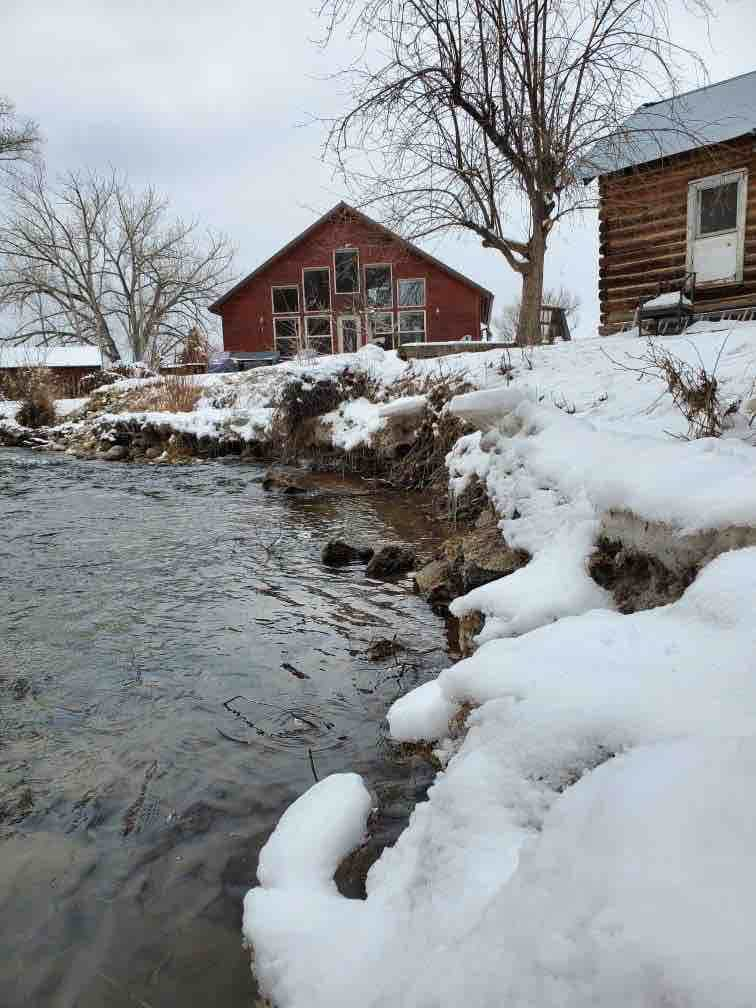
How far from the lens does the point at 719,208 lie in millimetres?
11320

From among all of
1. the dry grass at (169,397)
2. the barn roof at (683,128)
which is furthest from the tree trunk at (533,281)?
the dry grass at (169,397)

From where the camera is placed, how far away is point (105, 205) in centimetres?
3738

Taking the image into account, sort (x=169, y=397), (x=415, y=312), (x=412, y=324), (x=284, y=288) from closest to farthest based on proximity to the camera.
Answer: (x=169, y=397) → (x=415, y=312) → (x=412, y=324) → (x=284, y=288)

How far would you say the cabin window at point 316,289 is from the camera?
25953 millimetres

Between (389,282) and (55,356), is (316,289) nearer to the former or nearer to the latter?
(389,282)

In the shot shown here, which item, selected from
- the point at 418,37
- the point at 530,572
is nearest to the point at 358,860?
the point at 530,572

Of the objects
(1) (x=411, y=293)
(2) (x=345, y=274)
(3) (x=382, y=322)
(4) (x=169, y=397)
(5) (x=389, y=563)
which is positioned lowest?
(5) (x=389, y=563)

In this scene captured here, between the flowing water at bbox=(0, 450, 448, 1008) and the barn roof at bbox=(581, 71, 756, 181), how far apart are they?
32.4 feet

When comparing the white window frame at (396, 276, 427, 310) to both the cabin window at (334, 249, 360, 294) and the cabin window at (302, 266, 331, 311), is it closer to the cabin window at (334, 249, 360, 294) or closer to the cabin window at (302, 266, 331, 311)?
the cabin window at (334, 249, 360, 294)

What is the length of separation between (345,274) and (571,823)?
87.4 feet

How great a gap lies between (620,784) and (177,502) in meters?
7.70

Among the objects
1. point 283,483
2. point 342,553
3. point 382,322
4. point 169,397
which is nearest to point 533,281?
point 283,483

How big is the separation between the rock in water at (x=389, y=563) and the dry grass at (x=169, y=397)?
1183 cm

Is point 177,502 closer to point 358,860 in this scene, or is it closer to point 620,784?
point 358,860
